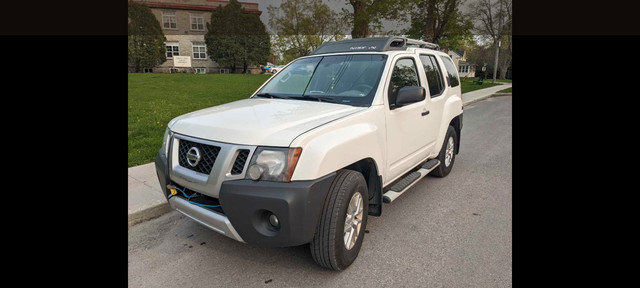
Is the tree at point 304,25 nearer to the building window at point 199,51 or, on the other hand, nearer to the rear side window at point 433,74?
the building window at point 199,51

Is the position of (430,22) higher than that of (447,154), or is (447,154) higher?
(430,22)

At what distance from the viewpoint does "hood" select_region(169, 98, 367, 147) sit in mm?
2328

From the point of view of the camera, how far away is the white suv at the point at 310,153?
2.25 metres

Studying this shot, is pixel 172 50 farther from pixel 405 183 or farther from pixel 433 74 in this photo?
pixel 405 183

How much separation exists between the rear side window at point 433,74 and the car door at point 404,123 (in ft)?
0.85

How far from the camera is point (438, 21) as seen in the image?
62.1 ft

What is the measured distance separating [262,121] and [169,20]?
46449 millimetres

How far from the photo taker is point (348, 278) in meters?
2.63

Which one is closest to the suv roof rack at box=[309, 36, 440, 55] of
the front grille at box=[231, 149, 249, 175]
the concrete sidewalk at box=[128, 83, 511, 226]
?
the front grille at box=[231, 149, 249, 175]

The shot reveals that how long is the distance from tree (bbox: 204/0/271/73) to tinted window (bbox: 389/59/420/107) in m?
37.4

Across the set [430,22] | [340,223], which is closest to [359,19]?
[430,22]

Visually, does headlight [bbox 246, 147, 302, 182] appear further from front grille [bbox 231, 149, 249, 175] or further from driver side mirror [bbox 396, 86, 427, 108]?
driver side mirror [bbox 396, 86, 427, 108]

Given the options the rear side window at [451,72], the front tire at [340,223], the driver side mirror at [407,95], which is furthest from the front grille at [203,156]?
the rear side window at [451,72]
